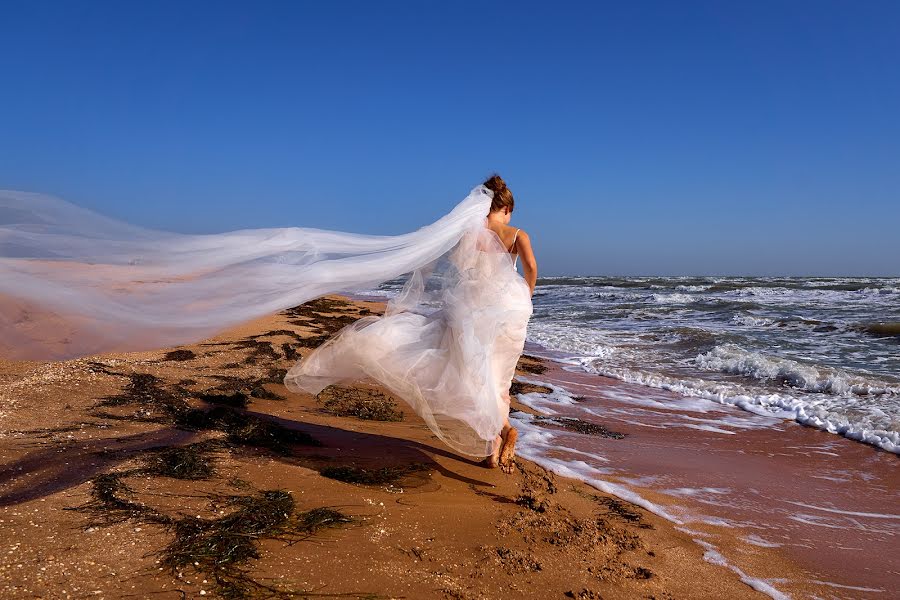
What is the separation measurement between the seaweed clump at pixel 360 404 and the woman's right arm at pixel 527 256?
7.52 feet

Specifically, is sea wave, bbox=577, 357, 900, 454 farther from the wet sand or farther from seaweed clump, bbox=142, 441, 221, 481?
seaweed clump, bbox=142, 441, 221, 481

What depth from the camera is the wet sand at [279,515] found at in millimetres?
2607

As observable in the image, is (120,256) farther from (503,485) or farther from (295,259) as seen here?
(503,485)

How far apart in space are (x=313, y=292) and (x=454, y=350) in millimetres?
1156

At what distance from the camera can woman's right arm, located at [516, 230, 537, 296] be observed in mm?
4730

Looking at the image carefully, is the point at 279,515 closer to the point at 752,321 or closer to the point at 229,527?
the point at 229,527

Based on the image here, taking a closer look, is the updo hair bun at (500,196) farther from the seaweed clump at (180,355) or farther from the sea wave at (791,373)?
the sea wave at (791,373)

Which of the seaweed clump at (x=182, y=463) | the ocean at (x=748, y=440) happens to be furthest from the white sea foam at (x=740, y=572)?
the seaweed clump at (x=182, y=463)

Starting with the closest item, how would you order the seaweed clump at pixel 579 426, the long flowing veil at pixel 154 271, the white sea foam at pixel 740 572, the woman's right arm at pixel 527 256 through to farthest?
1. the white sea foam at pixel 740 572
2. the long flowing veil at pixel 154 271
3. the woman's right arm at pixel 527 256
4. the seaweed clump at pixel 579 426

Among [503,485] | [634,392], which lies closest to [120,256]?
[503,485]

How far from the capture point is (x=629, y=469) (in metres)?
5.25

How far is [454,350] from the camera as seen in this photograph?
14.0 feet

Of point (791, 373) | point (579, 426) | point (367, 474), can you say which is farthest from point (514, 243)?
point (791, 373)

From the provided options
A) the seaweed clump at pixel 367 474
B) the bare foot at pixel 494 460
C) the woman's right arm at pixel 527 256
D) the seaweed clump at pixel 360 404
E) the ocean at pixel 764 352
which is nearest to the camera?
the seaweed clump at pixel 367 474
